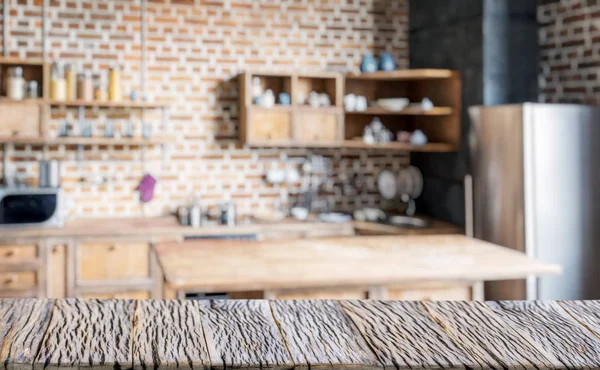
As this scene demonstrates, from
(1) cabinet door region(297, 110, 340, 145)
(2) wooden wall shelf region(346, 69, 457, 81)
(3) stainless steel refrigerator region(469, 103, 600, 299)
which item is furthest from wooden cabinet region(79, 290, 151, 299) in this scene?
(3) stainless steel refrigerator region(469, 103, 600, 299)

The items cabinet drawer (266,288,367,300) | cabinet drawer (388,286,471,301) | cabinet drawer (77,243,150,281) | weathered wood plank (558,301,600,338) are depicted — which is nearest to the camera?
weathered wood plank (558,301,600,338)

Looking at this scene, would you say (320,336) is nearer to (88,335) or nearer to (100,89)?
(88,335)

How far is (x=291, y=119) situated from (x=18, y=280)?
7.63 ft

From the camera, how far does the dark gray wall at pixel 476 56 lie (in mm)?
5094

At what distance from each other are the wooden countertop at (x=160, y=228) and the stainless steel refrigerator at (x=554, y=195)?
0.85m

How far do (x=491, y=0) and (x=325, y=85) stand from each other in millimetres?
1490

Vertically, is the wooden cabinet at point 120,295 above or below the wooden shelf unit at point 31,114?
below

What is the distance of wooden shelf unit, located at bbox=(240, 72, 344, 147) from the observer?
17.6 ft

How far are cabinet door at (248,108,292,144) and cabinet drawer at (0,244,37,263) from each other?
1.78 metres

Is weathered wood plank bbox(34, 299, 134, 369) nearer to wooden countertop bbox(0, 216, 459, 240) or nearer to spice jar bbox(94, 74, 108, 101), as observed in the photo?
wooden countertop bbox(0, 216, 459, 240)

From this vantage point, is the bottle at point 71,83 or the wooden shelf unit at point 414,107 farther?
the wooden shelf unit at point 414,107

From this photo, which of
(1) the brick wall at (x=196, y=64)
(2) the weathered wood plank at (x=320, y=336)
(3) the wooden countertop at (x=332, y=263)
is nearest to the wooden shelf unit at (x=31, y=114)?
(1) the brick wall at (x=196, y=64)

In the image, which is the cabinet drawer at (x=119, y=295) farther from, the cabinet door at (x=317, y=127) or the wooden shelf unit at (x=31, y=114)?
the cabinet door at (x=317, y=127)

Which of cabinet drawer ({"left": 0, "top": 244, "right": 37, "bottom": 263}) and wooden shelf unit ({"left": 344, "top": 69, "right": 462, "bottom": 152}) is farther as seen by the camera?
wooden shelf unit ({"left": 344, "top": 69, "right": 462, "bottom": 152})
